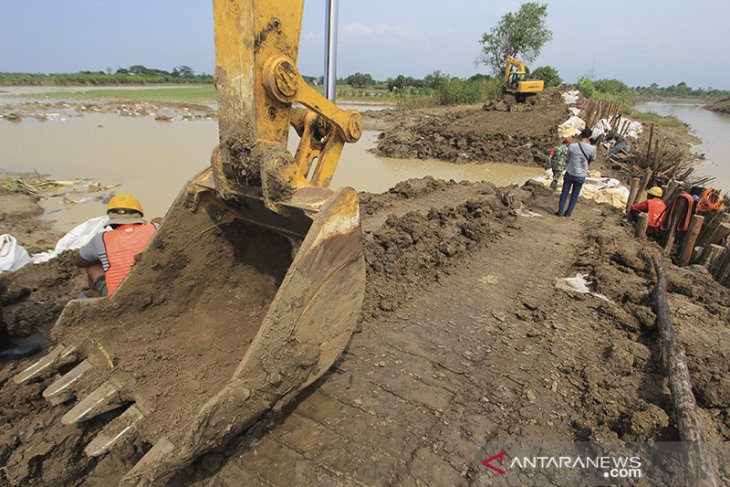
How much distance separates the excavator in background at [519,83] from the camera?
72.8 ft

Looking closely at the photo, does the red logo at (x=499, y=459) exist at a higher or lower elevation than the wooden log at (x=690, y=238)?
lower

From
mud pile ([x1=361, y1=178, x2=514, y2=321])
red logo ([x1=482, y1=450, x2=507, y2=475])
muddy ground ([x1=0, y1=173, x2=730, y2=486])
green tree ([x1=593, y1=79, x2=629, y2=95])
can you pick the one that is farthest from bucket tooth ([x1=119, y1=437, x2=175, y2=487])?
green tree ([x1=593, y1=79, x2=629, y2=95])

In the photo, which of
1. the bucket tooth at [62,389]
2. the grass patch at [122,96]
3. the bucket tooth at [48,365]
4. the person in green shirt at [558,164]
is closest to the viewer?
the bucket tooth at [62,389]

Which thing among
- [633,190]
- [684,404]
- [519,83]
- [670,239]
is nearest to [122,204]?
[684,404]

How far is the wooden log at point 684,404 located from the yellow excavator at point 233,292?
211cm

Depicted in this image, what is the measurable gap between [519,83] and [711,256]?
1974 cm

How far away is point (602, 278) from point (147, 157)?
12679 mm

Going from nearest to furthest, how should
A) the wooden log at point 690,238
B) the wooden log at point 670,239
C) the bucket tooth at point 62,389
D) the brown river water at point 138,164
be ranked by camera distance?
the bucket tooth at point 62,389
the wooden log at point 690,238
the wooden log at point 670,239
the brown river water at point 138,164

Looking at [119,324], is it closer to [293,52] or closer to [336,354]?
[336,354]

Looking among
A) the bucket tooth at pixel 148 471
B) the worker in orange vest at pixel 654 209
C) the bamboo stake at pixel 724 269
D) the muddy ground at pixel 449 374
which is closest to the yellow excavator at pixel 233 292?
Answer: the bucket tooth at pixel 148 471

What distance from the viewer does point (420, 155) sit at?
15.3 metres

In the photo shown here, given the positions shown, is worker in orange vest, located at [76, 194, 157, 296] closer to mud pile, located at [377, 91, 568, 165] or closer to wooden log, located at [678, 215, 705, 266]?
wooden log, located at [678, 215, 705, 266]

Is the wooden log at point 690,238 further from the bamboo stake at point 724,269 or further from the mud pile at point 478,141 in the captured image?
the mud pile at point 478,141

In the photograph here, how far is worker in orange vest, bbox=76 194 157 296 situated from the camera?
3033 mm
